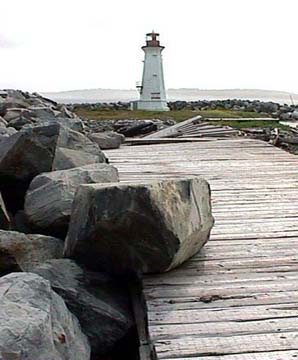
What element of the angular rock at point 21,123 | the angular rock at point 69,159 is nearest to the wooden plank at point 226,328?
the angular rock at point 69,159

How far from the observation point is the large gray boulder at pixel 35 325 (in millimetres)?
2387

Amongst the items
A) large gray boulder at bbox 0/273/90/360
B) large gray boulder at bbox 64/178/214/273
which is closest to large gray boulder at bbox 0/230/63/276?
large gray boulder at bbox 64/178/214/273

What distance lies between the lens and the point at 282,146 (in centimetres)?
1042

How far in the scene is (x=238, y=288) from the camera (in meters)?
3.59

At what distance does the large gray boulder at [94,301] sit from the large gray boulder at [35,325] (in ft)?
0.62

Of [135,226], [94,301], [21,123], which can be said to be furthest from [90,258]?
[21,123]

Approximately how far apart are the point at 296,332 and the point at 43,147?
3.50 metres

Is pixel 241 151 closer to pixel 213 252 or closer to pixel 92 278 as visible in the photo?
pixel 213 252

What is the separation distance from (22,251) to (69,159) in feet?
6.56

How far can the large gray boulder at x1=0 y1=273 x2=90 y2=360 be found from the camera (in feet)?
7.83

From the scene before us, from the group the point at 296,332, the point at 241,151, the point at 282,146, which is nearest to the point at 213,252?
the point at 296,332

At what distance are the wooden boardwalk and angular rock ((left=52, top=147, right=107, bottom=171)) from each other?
1381 millimetres

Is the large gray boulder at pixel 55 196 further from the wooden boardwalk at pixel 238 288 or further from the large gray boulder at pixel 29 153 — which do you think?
the wooden boardwalk at pixel 238 288

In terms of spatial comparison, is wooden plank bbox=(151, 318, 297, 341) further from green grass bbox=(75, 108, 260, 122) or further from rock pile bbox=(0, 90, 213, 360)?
green grass bbox=(75, 108, 260, 122)
